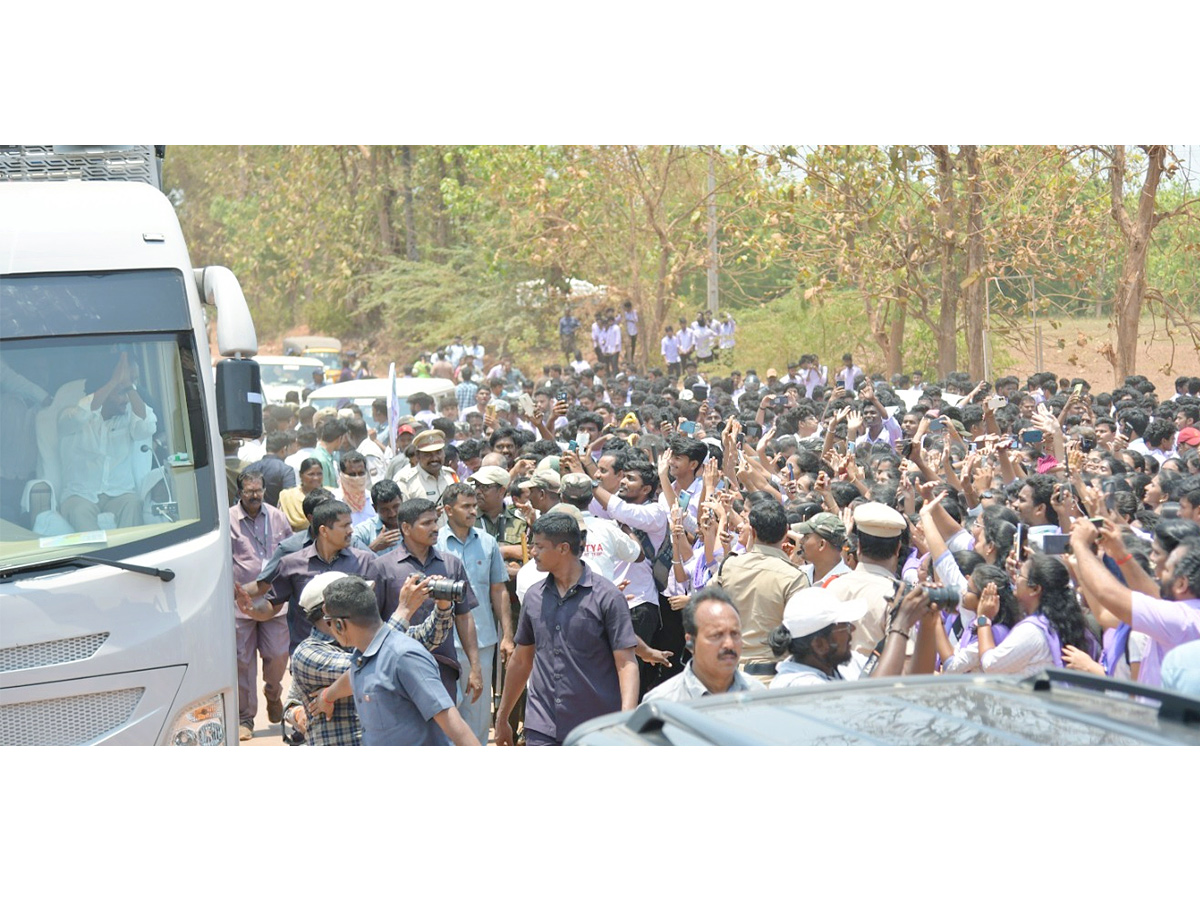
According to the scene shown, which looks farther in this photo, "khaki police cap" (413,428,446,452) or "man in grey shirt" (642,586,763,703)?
"khaki police cap" (413,428,446,452)

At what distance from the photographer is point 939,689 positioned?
3682 millimetres

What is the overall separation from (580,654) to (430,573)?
1307mm

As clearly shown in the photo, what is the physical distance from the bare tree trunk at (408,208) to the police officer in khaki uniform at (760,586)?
3586 cm

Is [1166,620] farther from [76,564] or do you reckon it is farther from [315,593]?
[76,564]

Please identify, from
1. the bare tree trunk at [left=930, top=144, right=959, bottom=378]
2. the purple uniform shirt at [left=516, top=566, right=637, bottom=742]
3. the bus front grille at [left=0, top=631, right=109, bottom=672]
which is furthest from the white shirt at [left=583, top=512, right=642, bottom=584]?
the bare tree trunk at [left=930, top=144, right=959, bottom=378]

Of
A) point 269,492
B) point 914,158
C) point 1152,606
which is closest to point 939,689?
point 1152,606

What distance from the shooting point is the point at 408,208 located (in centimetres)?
4119

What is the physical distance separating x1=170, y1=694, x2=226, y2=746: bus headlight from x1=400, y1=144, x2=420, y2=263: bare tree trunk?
36261 millimetres

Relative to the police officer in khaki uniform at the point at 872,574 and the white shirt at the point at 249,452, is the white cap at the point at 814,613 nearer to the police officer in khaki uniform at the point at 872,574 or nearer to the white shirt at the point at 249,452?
the police officer in khaki uniform at the point at 872,574

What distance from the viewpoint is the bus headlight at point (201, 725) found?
18.2ft

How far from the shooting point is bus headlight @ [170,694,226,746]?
5.54 meters

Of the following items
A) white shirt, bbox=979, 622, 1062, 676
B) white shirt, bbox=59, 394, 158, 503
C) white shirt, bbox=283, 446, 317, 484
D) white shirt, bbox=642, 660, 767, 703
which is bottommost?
white shirt, bbox=283, 446, 317, 484

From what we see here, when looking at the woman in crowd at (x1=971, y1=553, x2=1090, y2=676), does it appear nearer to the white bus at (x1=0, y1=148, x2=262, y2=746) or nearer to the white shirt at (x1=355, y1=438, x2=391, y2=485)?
the white bus at (x1=0, y1=148, x2=262, y2=746)

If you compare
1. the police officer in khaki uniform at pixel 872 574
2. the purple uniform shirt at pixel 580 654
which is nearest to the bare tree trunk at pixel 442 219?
the purple uniform shirt at pixel 580 654
